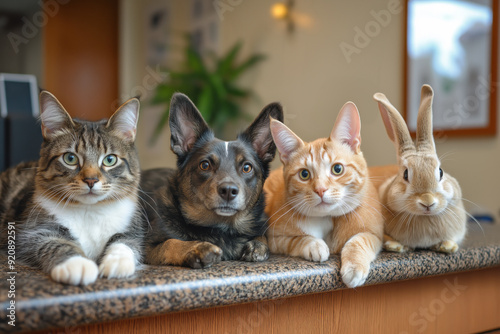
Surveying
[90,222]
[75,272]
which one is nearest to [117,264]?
[75,272]

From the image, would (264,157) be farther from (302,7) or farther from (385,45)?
(302,7)

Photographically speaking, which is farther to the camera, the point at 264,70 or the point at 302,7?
the point at 264,70

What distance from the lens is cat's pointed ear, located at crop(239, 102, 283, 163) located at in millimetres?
1292

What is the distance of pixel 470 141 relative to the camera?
2365 mm

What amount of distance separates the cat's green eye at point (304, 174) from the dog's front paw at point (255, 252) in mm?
224

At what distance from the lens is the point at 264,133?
51.4 inches

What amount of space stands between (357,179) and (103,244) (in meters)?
0.73

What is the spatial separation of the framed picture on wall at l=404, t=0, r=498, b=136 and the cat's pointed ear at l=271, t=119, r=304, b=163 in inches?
57.3

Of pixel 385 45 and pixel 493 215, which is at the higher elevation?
pixel 385 45

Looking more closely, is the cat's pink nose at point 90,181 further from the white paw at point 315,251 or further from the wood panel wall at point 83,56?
the wood panel wall at point 83,56

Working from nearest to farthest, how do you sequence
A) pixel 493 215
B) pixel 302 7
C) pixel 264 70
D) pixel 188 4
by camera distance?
pixel 493 215 < pixel 302 7 < pixel 264 70 < pixel 188 4

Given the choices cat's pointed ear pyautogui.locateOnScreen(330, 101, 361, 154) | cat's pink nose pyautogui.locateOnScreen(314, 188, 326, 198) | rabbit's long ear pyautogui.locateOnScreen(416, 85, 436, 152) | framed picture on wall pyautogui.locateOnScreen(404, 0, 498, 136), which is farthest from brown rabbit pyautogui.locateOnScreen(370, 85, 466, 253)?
framed picture on wall pyautogui.locateOnScreen(404, 0, 498, 136)

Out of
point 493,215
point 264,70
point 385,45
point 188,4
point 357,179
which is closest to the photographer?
point 357,179

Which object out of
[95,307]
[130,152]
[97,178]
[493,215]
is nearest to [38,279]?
[95,307]
